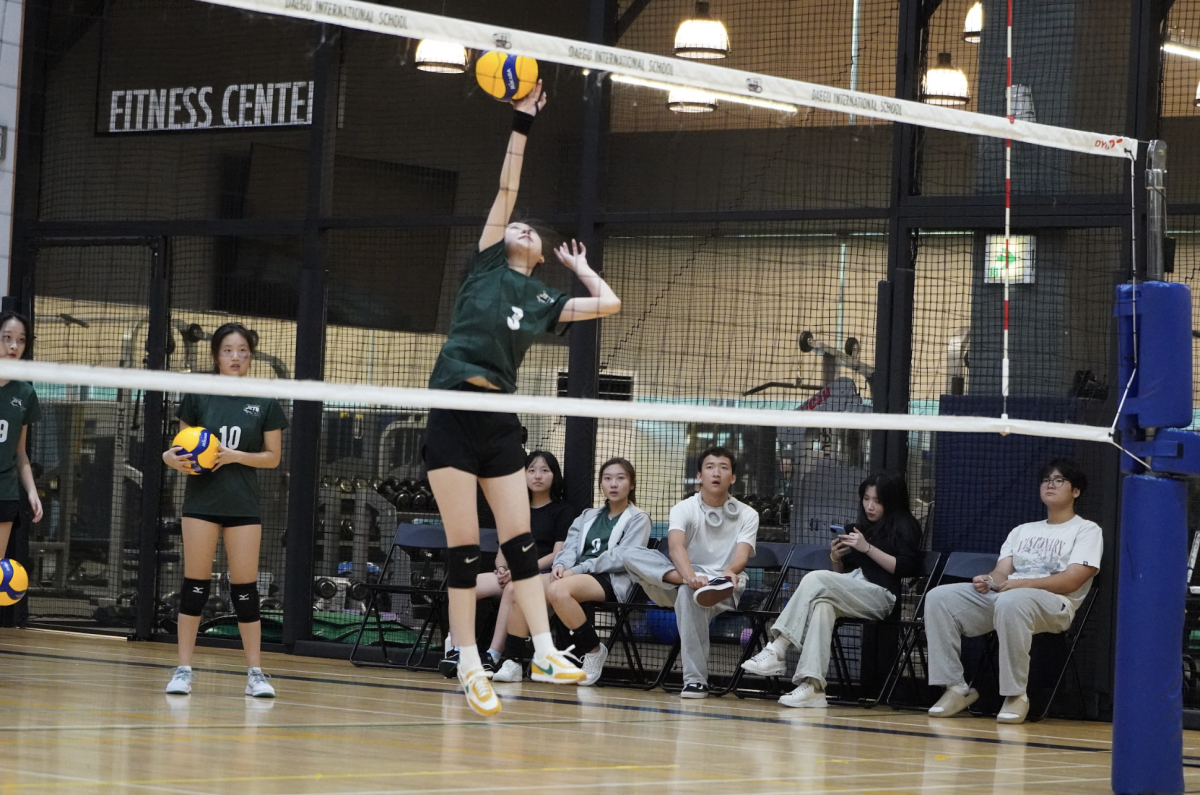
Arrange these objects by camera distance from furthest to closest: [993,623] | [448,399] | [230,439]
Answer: [993,623] → [230,439] → [448,399]

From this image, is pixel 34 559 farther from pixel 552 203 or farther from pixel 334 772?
pixel 334 772

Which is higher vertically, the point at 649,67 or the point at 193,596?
the point at 649,67

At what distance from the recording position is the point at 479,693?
5082mm

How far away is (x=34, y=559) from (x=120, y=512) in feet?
2.64

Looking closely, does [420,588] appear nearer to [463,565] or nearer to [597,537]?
[597,537]

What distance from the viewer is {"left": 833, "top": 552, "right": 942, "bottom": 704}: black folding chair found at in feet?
26.2

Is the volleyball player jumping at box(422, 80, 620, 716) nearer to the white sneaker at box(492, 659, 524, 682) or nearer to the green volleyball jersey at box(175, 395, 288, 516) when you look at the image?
the green volleyball jersey at box(175, 395, 288, 516)

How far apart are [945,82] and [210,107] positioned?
4.63 meters

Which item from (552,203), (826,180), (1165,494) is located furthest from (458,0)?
(1165,494)

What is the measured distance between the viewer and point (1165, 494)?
16.2 ft

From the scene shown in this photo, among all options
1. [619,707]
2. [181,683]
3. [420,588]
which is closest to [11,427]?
[181,683]

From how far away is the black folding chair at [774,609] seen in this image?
8273 mm

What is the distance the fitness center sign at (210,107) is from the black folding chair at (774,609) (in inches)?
160

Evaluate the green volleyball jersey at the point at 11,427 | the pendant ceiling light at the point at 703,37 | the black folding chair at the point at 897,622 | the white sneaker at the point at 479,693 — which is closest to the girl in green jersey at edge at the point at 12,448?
the green volleyball jersey at the point at 11,427
